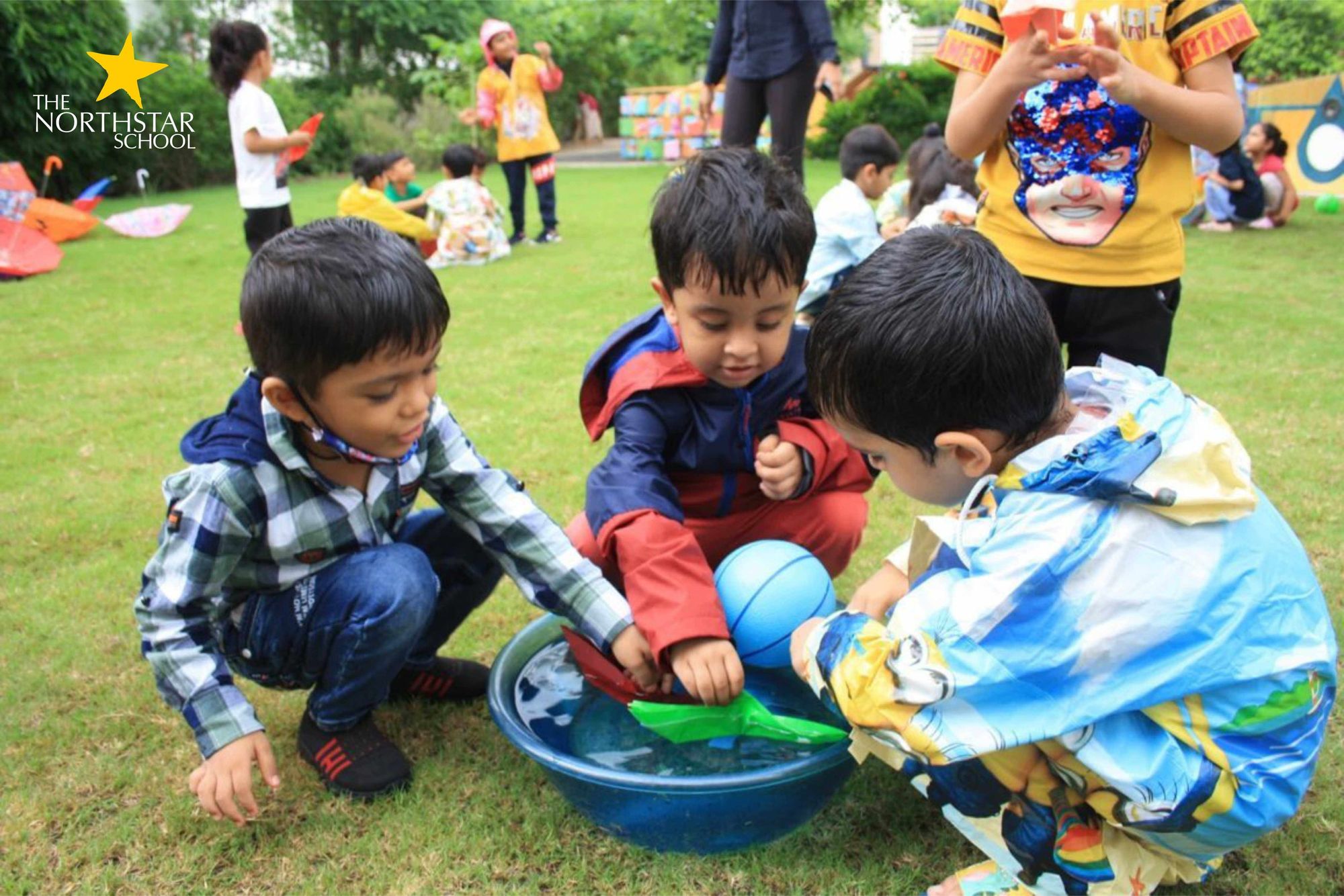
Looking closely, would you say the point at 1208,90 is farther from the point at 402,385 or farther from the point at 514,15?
the point at 514,15

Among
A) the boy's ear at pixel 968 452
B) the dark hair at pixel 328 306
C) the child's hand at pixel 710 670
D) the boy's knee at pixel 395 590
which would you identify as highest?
the dark hair at pixel 328 306

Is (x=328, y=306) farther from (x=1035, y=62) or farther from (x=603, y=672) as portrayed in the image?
(x=1035, y=62)

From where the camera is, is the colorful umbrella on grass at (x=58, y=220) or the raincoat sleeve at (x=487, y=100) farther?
the colorful umbrella on grass at (x=58, y=220)

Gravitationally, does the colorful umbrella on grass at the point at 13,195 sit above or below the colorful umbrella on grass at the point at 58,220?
above

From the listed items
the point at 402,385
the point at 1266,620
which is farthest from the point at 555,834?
the point at 1266,620

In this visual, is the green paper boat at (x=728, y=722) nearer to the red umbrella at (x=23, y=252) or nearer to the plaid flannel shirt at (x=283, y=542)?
the plaid flannel shirt at (x=283, y=542)

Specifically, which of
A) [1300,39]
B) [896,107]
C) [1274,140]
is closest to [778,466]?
[1274,140]

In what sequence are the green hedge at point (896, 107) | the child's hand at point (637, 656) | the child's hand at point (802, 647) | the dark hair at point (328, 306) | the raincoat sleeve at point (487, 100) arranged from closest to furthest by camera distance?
the child's hand at point (802, 647)
the dark hair at point (328, 306)
the child's hand at point (637, 656)
the raincoat sleeve at point (487, 100)
the green hedge at point (896, 107)

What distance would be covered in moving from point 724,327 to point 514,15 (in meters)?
25.5

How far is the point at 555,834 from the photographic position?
1905 millimetres

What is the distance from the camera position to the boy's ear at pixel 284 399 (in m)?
1.79

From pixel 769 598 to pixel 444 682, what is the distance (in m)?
0.78

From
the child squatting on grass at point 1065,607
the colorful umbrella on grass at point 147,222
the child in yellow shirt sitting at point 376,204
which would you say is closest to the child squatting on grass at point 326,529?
the child squatting on grass at point 1065,607

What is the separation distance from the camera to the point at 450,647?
8.46ft
